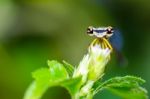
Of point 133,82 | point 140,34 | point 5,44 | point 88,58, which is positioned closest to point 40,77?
point 88,58

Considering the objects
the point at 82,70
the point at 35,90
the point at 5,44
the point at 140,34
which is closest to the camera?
the point at 35,90

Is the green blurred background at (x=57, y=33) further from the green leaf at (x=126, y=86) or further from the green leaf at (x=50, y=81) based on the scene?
the green leaf at (x=50, y=81)

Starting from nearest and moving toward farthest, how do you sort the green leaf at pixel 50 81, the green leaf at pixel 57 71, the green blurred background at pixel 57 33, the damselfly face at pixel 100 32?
the green leaf at pixel 50 81
the green leaf at pixel 57 71
the damselfly face at pixel 100 32
the green blurred background at pixel 57 33

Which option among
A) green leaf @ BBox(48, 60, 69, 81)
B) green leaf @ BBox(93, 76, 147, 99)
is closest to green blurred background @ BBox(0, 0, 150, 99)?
green leaf @ BBox(93, 76, 147, 99)

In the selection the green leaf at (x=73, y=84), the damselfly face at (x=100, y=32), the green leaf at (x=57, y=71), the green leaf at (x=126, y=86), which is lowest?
the green leaf at (x=126, y=86)

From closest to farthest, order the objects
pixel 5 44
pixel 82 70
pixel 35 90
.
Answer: pixel 35 90, pixel 82 70, pixel 5 44

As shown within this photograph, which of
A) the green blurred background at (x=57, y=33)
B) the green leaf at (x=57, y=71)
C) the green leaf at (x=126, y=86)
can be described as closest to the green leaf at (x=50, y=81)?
the green leaf at (x=57, y=71)

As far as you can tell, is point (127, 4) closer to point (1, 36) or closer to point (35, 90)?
point (1, 36)
